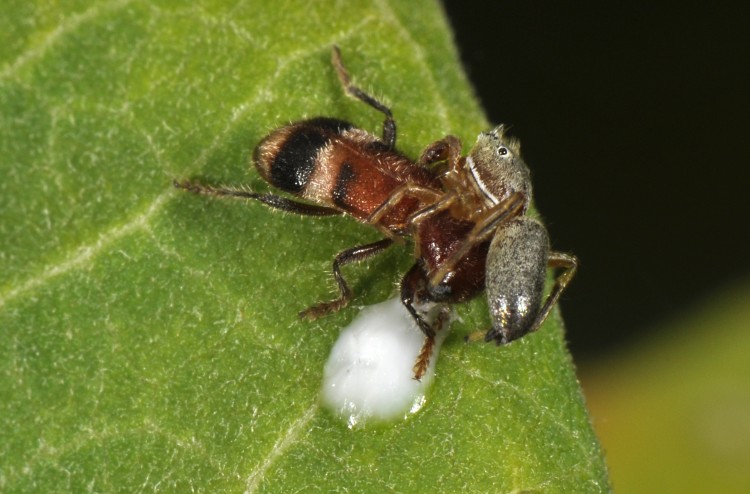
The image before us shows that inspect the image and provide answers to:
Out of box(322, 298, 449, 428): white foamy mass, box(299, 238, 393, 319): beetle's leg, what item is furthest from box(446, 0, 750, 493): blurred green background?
box(322, 298, 449, 428): white foamy mass

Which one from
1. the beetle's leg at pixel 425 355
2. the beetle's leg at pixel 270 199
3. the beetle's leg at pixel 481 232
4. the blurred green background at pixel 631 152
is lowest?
the blurred green background at pixel 631 152

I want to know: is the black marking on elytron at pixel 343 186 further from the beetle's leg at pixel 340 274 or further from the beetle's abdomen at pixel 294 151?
the beetle's leg at pixel 340 274

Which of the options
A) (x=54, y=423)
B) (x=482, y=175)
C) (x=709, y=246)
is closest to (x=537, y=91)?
(x=709, y=246)

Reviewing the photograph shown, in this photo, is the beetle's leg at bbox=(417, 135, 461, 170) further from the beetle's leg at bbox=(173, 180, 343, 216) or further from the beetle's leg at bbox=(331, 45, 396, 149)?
the beetle's leg at bbox=(173, 180, 343, 216)

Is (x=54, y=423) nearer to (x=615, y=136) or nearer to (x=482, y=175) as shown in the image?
(x=482, y=175)

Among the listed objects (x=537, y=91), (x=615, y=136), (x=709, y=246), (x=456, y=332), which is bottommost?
(x=709, y=246)

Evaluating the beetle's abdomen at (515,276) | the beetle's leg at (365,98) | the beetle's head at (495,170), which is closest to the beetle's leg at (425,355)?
the beetle's abdomen at (515,276)
